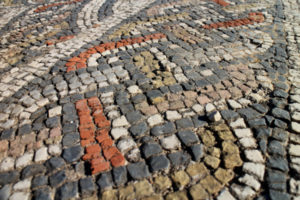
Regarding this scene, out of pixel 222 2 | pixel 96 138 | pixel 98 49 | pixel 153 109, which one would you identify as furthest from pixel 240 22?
pixel 96 138

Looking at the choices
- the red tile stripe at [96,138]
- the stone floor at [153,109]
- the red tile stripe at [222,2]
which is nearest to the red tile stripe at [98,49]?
the stone floor at [153,109]

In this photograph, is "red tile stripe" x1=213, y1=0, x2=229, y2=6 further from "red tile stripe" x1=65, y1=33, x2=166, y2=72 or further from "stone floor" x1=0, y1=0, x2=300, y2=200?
"red tile stripe" x1=65, y1=33, x2=166, y2=72

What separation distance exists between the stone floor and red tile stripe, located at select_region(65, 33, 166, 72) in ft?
0.08

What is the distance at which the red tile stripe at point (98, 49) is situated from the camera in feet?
16.2

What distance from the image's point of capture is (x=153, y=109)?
3730mm

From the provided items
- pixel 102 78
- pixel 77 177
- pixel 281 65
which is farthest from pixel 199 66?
pixel 77 177

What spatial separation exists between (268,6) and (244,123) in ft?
17.7

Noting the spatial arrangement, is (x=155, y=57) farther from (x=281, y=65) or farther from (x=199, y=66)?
(x=281, y=65)

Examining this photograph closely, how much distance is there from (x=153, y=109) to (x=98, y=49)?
2.38 meters

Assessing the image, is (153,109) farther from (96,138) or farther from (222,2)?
(222,2)

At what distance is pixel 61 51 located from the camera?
5484 millimetres

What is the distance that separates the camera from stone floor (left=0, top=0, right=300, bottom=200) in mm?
2752

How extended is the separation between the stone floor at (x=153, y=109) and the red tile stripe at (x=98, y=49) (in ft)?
0.08

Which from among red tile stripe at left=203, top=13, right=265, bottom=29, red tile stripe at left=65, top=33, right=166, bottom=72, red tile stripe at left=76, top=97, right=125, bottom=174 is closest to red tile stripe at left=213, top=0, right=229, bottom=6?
red tile stripe at left=203, top=13, right=265, bottom=29
